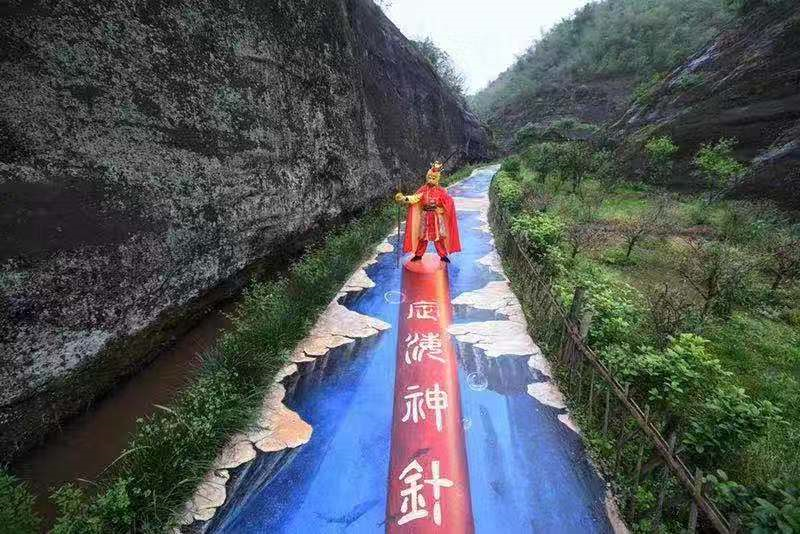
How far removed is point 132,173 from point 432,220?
4.72m

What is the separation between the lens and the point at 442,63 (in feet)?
115

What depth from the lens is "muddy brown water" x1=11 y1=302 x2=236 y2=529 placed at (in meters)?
3.78

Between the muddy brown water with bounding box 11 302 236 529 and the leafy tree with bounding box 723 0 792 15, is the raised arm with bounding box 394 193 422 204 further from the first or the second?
the leafy tree with bounding box 723 0 792 15

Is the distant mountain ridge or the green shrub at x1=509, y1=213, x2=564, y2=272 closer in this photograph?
the green shrub at x1=509, y1=213, x2=564, y2=272

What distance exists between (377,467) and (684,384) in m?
2.74

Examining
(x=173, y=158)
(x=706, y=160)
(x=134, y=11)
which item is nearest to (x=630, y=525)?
(x=173, y=158)

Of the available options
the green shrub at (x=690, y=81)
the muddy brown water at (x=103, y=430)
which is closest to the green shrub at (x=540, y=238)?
the muddy brown water at (x=103, y=430)

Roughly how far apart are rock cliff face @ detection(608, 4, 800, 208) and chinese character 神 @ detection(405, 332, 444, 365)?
1246 centimetres

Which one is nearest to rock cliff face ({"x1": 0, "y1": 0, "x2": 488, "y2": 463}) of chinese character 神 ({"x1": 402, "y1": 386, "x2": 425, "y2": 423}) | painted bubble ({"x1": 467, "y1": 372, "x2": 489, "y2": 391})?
chinese character 神 ({"x1": 402, "y1": 386, "x2": 425, "y2": 423})

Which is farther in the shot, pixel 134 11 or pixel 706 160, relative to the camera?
pixel 706 160

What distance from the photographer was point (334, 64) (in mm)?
10094

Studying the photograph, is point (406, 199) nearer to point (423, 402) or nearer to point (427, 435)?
point (423, 402)

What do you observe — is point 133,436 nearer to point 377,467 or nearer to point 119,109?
point 377,467

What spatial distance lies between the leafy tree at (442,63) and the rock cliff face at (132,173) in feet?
85.0
